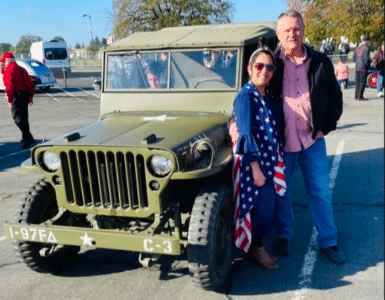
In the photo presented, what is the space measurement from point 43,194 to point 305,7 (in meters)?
27.5

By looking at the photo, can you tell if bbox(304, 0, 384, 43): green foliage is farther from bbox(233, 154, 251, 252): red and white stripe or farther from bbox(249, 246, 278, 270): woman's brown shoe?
bbox(233, 154, 251, 252): red and white stripe

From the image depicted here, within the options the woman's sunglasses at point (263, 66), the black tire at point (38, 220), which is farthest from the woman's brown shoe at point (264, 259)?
the black tire at point (38, 220)

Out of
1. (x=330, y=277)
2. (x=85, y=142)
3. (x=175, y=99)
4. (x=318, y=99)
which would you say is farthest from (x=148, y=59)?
(x=330, y=277)

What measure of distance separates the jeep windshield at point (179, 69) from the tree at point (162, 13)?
16707 millimetres

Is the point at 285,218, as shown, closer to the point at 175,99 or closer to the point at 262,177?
the point at 262,177

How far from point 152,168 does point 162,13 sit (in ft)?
65.4

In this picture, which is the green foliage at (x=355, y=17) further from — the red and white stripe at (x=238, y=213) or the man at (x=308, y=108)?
the red and white stripe at (x=238, y=213)

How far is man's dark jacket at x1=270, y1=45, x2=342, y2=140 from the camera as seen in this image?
3.33m

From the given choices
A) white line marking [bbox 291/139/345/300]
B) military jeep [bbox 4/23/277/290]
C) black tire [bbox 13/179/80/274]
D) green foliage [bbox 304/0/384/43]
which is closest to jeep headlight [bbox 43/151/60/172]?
military jeep [bbox 4/23/277/290]

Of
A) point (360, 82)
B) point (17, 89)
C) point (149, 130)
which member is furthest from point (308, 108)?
point (360, 82)

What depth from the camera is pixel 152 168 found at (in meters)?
3.05

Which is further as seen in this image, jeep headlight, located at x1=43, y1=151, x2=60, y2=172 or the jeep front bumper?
jeep headlight, located at x1=43, y1=151, x2=60, y2=172

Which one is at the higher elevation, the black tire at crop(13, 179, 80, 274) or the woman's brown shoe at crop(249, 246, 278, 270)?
the black tire at crop(13, 179, 80, 274)

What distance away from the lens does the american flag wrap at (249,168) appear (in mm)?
3238
